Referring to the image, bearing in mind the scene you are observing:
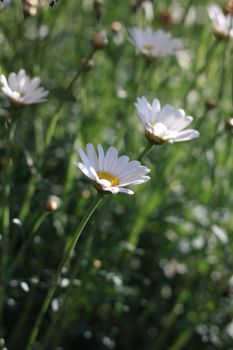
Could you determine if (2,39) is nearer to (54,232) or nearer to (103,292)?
(54,232)

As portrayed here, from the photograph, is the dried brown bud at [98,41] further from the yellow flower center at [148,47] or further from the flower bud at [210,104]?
the flower bud at [210,104]

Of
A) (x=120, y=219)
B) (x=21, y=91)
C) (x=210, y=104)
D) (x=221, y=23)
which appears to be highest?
(x=21, y=91)

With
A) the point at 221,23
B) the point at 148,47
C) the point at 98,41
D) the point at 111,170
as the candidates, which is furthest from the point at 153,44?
the point at 111,170

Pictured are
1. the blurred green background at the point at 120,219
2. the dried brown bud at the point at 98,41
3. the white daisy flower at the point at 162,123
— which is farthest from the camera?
the blurred green background at the point at 120,219

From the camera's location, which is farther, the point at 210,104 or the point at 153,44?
the point at 153,44

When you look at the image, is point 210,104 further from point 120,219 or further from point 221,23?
point 120,219

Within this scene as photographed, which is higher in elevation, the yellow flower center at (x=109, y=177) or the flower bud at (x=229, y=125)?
the yellow flower center at (x=109, y=177)


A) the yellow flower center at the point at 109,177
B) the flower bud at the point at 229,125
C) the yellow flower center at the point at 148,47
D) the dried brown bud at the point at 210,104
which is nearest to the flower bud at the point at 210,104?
the dried brown bud at the point at 210,104
